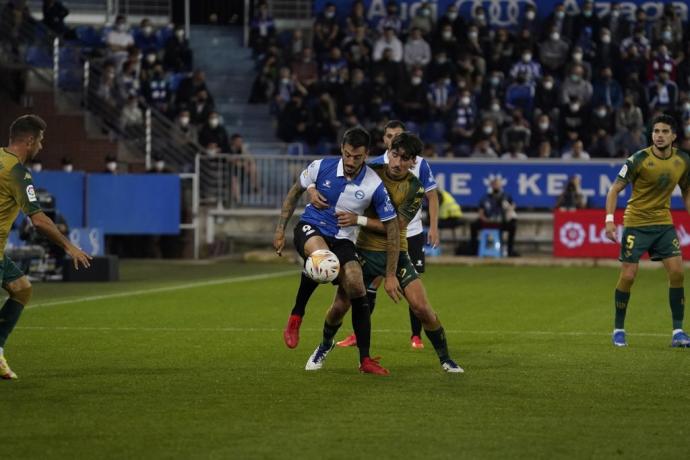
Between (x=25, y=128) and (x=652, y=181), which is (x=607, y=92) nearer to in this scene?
(x=652, y=181)

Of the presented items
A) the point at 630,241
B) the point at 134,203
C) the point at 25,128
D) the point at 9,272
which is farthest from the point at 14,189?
the point at 134,203

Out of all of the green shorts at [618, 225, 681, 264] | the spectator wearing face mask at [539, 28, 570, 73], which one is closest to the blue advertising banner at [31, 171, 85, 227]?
the spectator wearing face mask at [539, 28, 570, 73]

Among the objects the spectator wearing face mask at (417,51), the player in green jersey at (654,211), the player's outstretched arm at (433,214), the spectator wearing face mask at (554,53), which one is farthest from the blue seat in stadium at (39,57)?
the player in green jersey at (654,211)

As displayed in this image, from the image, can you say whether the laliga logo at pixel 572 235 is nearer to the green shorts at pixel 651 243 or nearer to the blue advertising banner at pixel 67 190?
the blue advertising banner at pixel 67 190

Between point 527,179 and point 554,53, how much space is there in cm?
466

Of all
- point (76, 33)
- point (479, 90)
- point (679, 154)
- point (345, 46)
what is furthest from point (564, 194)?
point (679, 154)

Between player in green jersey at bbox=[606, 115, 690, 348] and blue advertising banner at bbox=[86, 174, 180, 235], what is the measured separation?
17521 mm

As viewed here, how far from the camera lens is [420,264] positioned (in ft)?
48.3

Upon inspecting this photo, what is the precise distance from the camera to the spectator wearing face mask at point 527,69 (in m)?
34.2

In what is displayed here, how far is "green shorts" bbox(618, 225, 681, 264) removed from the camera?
14516 millimetres

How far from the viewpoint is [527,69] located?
1352 inches

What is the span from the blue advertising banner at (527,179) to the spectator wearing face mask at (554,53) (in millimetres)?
4336

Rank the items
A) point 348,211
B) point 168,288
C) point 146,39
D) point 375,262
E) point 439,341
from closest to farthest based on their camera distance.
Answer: point 348,211 < point 439,341 < point 375,262 < point 168,288 < point 146,39

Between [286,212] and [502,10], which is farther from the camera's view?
[502,10]
